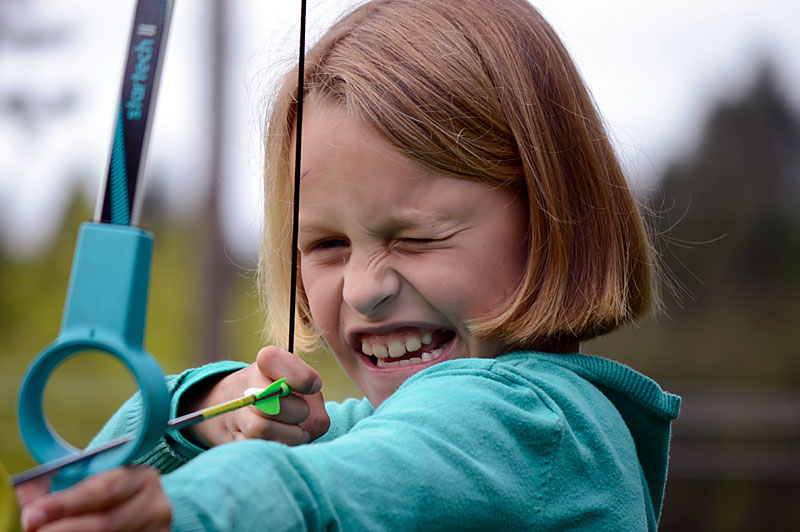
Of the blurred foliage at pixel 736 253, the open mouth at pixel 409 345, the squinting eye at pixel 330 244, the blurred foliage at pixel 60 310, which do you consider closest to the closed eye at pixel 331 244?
the squinting eye at pixel 330 244

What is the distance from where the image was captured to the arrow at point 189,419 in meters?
0.53

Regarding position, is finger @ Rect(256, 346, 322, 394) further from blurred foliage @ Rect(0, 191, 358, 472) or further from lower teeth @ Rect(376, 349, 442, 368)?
blurred foliage @ Rect(0, 191, 358, 472)

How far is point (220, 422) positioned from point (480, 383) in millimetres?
384

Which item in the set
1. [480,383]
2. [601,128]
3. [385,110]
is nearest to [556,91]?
[601,128]

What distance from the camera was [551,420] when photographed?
2.71ft

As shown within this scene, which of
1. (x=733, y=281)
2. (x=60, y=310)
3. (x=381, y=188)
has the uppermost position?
(x=381, y=188)

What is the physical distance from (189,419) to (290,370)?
0.26 m

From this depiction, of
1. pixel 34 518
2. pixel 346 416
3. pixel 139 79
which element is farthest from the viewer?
pixel 346 416

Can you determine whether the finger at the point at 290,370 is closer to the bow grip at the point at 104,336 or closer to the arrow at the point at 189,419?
the arrow at the point at 189,419

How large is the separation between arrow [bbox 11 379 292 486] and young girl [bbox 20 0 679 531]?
0.08 feet

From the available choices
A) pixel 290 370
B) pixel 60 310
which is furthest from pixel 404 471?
pixel 60 310

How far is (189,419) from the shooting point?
0.66 meters

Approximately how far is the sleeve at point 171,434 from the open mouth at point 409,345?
21 cm

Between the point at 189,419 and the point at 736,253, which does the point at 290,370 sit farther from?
the point at 736,253
